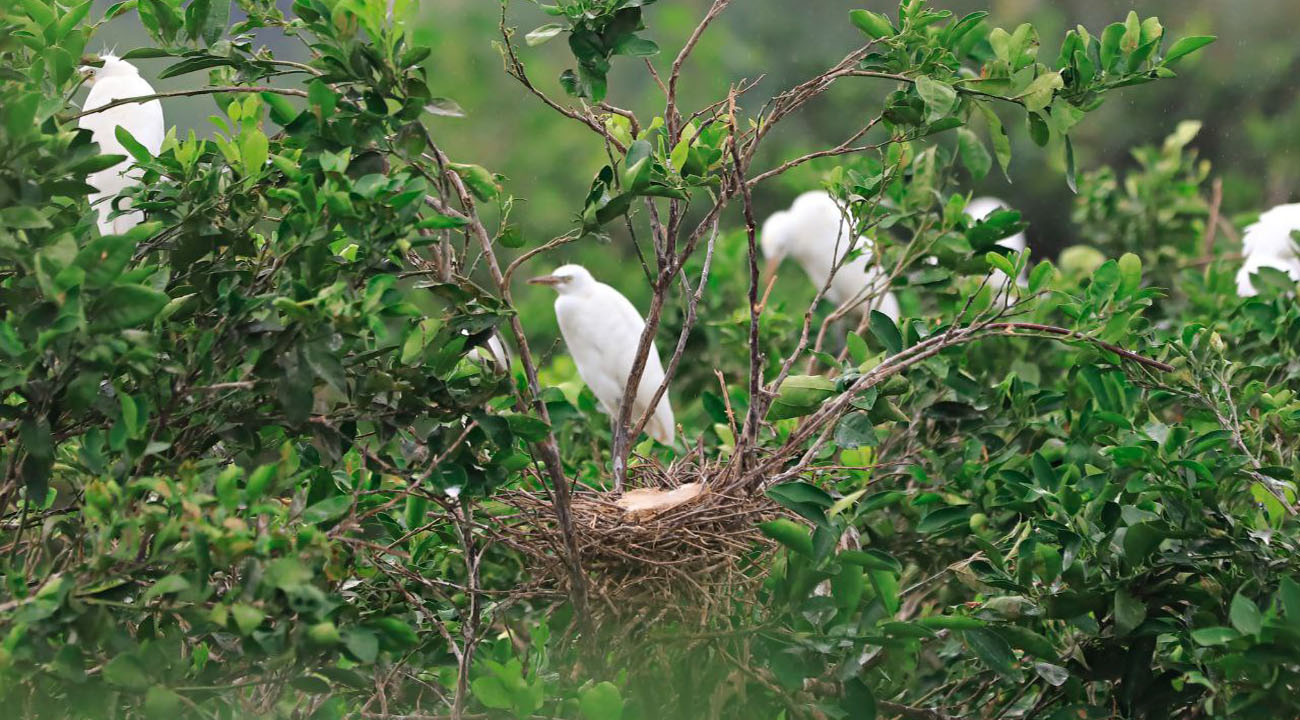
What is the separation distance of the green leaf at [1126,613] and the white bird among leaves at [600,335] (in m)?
1.47

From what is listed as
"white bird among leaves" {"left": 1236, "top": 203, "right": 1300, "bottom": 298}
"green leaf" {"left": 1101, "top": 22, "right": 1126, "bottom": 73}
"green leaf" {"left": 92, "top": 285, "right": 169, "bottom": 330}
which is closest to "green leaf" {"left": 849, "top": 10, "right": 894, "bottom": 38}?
"green leaf" {"left": 1101, "top": 22, "right": 1126, "bottom": 73}

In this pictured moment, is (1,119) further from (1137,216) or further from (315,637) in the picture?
(1137,216)

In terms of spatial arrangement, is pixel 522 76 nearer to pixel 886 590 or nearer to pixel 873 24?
pixel 873 24

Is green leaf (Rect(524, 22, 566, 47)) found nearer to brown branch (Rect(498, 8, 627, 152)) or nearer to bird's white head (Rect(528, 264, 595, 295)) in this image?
brown branch (Rect(498, 8, 627, 152))

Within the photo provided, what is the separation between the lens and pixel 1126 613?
1.47 meters

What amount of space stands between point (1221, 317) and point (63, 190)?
2184 millimetres

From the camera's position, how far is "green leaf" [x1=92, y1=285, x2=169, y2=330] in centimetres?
107

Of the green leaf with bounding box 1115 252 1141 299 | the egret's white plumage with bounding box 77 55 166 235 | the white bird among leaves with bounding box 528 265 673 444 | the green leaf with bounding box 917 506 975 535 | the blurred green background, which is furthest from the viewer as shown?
the blurred green background

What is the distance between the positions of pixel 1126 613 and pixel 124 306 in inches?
45.3

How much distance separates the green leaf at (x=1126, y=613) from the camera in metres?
1.46

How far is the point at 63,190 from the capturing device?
47.0 inches

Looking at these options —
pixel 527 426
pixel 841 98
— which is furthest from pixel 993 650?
Result: pixel 841 98

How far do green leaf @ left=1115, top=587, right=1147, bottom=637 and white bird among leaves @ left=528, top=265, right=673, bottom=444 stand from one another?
147 centimetres

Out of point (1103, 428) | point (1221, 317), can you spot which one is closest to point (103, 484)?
point (1103, 428)
